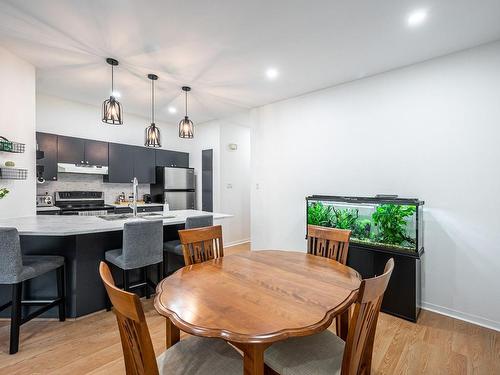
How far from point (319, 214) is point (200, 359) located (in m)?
2.28

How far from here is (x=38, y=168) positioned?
3783 mm

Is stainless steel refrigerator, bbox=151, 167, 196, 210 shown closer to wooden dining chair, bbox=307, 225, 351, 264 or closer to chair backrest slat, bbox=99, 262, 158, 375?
wooden dining chair, bbox=307, 225, 351, 264

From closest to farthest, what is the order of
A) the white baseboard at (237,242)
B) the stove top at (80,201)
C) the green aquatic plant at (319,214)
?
the green aquatic plant at (319,214), the stove top at (80,201), the white baseboard at (237,242)

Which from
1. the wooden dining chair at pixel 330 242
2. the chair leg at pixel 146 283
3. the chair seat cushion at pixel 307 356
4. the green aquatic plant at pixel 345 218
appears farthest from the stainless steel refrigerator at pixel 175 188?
the chair seat cushion at pixel 307 356

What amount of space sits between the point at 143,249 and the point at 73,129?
330 cm

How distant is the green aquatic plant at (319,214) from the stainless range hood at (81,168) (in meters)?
3.71

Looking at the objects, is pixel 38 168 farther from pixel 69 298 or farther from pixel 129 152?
pixel 69 298

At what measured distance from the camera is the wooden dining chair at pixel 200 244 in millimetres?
1956

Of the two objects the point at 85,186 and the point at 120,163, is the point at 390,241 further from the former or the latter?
the point at 85,186

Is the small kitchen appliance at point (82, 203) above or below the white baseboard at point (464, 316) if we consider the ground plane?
above

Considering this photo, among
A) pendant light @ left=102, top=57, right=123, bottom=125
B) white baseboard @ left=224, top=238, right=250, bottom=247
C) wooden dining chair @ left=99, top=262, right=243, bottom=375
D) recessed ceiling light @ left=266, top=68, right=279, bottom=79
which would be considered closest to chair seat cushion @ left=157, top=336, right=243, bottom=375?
wooden dining chair @ left=99, top=262, right=243, bottom=375

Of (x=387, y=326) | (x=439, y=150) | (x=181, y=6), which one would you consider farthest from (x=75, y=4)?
(x=387, y=326)

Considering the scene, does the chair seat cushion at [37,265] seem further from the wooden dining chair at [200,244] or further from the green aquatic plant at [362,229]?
the green aquatic plant at [362,229]

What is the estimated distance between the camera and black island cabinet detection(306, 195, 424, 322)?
2.47 metres
